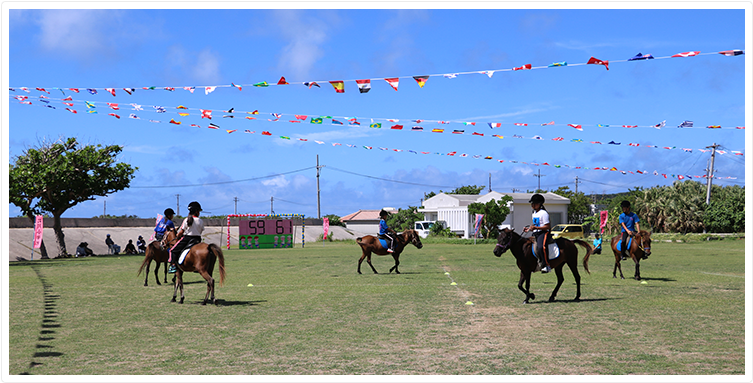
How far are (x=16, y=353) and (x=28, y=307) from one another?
4.69 meters

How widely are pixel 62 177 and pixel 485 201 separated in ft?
127

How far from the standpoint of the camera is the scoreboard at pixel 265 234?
41219 millimetres

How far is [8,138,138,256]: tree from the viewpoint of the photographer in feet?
102

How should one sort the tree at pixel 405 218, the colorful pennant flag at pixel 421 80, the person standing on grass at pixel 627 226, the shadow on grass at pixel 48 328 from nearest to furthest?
the shadow on grass at pixel 48 328 → the colorful pennant flag at pixel 421 80 → the person standing on grass at pixel 627 226 → the tree at pixel 405 218

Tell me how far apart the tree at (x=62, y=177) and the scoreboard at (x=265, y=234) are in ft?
27.8

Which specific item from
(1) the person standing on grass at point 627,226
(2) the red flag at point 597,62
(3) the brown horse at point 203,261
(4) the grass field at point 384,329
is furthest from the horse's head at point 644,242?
(3) the brown horse at point 203,261

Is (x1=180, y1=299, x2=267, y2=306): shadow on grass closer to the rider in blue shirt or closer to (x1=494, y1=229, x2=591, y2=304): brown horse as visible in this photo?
(x1=494, y1=229, x2=591, y2=304): brown horse

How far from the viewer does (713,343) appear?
724 centimetres

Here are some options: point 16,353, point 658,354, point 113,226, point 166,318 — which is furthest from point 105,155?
point 658,354

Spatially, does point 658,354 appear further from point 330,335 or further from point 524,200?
point 524,200

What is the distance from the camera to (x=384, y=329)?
8375 millimetres

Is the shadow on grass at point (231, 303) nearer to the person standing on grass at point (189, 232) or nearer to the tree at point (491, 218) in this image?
the person standing on grass at point (189, 232)

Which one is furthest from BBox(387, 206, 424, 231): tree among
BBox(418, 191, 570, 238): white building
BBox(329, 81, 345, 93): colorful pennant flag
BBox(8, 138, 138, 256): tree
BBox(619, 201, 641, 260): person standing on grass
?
BBox(329, 81, 345, 93): colorful pennant flag

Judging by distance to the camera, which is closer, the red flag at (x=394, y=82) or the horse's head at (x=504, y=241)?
the horse's head at (x=504, y=241)
